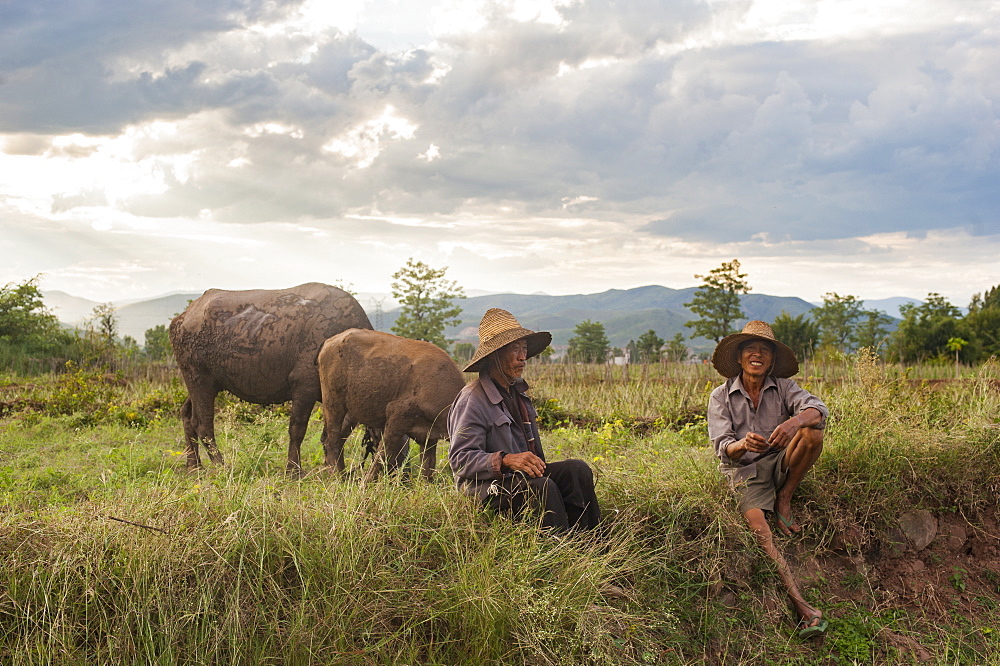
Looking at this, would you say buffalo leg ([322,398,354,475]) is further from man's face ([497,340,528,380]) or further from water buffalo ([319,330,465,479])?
man's face ([497,340,528,380])

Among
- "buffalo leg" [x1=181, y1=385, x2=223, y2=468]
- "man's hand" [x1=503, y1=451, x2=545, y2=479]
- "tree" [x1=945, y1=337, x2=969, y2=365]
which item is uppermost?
"tree" [x1=945, y1=337, x2=969, y2=365]

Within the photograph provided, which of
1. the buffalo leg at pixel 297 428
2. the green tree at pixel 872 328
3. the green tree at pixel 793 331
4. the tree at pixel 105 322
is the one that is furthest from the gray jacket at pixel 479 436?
the green tree at pixel 872 328

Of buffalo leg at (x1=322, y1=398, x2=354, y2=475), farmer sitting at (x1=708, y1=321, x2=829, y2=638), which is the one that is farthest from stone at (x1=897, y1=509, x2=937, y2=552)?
buffalo leg at (x1=322, y1=398, x2=354, y2=475)

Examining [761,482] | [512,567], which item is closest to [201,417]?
[512,567]

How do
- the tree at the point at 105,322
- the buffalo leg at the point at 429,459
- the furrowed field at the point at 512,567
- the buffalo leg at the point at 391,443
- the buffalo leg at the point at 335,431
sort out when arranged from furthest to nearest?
the tree at the point at 105,322
the buffalo leg at the point at 335,431
the buffalo leg at the point at 391,443
the buffalo leg at the point at 429,459
the furrowed field at the point at 512,567

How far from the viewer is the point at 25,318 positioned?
2480cm

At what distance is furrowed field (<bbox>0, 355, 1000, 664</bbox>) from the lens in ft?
12.4

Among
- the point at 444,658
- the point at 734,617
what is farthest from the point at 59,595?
the point at 734,617

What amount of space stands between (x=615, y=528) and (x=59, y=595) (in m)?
3.32

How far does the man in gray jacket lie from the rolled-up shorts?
122 centimetres

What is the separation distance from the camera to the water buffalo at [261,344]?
7.11 metres

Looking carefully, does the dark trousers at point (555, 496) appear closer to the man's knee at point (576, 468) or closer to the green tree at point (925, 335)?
the man's knee at point (576, 468)

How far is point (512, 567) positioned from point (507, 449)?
0.77 metres

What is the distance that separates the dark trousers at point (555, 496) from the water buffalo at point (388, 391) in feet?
4.12
